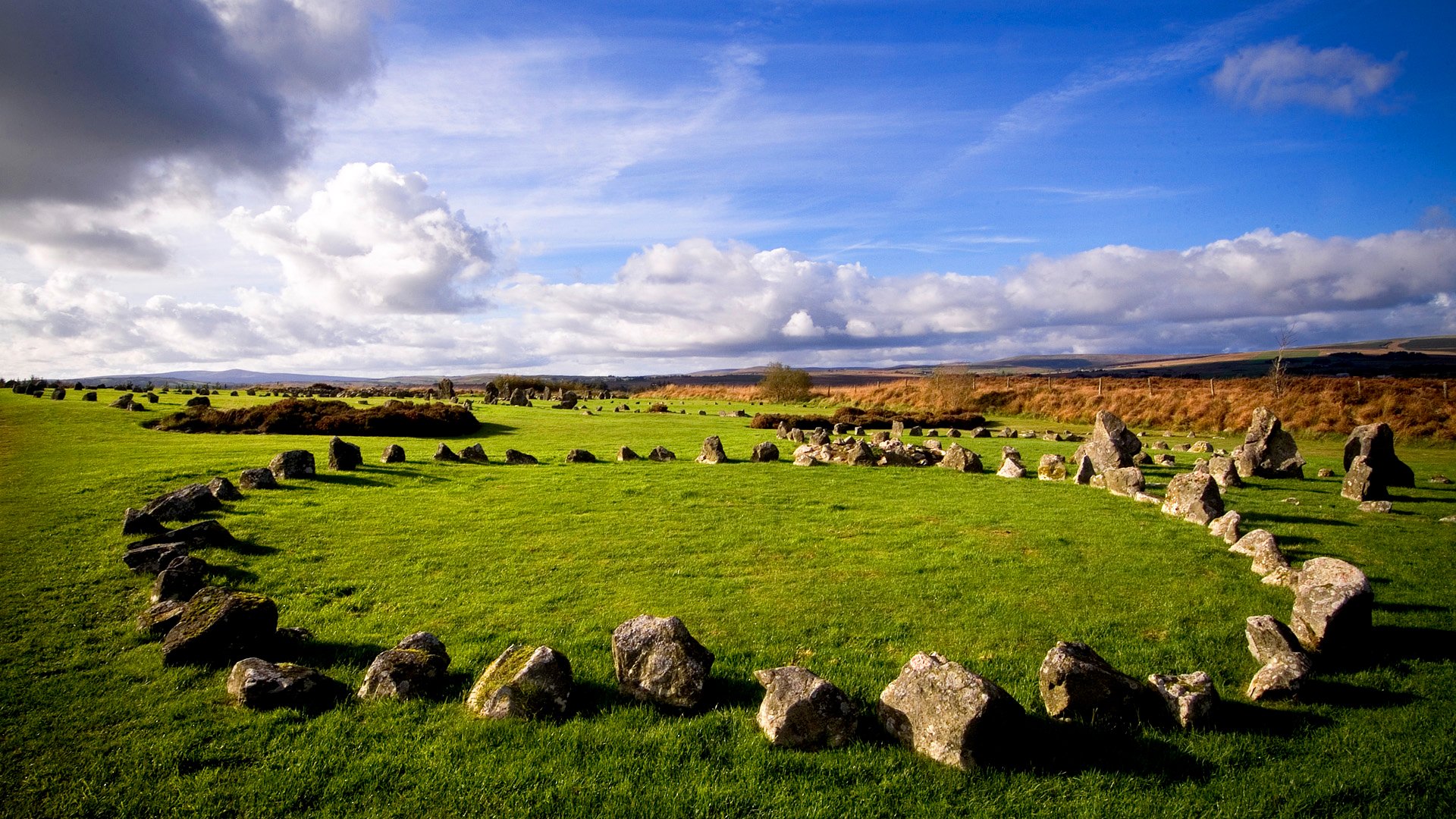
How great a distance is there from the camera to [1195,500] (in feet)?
54.2

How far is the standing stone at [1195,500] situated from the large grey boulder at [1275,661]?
855cm

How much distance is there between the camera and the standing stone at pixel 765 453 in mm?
27734

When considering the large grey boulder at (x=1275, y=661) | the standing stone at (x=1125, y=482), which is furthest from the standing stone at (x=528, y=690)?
the standing stone at (x=1125, y=482)

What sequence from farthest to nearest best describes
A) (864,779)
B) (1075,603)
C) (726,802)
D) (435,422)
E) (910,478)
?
(435,422) < (910,478) < (1075,603) < (864,779) < (726,802)

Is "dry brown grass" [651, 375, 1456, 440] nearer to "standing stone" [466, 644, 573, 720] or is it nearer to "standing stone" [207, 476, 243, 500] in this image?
"standing stone" [466, 644, 573, 720]

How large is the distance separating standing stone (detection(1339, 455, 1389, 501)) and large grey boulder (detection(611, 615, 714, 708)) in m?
22.1

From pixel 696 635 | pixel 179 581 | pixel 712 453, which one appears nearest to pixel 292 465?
pixel 179 581

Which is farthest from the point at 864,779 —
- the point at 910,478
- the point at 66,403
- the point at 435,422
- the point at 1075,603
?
the point at 66,403

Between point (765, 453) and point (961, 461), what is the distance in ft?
25.6

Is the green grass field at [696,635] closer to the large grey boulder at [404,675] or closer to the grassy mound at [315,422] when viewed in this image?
the large grey boulder at [404,675]

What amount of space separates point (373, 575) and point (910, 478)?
1703cm

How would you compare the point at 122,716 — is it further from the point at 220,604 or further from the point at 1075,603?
the point at 1075,603

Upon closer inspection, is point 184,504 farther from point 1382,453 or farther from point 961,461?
point 1382,453

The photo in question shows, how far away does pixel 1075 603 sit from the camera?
423 inches
